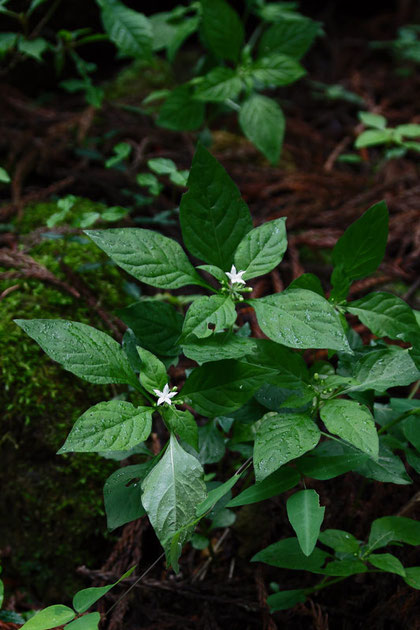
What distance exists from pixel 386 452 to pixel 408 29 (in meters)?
4.36

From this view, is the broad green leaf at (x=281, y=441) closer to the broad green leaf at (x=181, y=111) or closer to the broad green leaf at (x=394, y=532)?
the broad green leaf at (x=394, y=532)

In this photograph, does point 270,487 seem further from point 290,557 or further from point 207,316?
point 207,316

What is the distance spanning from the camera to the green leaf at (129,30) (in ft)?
8.43

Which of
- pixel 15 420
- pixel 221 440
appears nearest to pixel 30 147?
pixel 15 420

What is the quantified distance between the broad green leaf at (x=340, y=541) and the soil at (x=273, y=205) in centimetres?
19

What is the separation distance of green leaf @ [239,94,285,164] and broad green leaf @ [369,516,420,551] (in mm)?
1844

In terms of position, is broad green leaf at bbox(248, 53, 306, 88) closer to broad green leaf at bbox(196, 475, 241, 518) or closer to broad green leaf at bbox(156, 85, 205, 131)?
broad green leaf at bbox(156, 85, 205, 131)

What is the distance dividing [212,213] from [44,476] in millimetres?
1178

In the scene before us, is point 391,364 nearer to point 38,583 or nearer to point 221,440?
point 221,440

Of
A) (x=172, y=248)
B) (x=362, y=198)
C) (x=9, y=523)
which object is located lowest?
(x=9, y=523)

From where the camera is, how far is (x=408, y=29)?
4574mm

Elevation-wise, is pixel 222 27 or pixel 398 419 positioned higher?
pixel 222 27

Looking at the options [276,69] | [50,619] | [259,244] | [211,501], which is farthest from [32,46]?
[50,619]

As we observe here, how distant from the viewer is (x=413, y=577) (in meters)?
1.44
